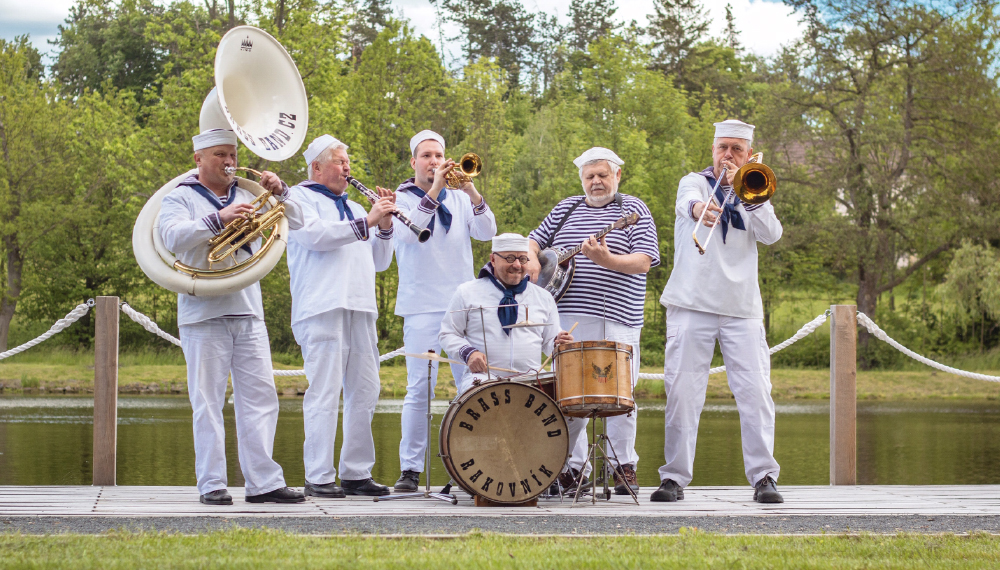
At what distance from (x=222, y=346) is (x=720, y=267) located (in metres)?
2.97

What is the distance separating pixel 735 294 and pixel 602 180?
3.69 ft

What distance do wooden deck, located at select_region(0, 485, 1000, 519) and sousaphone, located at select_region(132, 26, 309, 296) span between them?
3.94 feet

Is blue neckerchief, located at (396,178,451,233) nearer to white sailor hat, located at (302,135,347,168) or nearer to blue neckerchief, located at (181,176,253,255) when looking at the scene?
white sailor hat, located at (302,135,347,168)

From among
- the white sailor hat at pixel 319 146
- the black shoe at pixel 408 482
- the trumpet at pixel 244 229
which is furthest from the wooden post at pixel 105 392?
the black shoe at pixel 408 482

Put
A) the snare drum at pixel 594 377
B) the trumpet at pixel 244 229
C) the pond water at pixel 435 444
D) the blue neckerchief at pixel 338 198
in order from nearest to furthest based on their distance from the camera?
the snare drum at pixel 594 377
the trumpet at pixel 244 229
the blue neckerchief at pixel 338 198
the pond water at pixel 435 444

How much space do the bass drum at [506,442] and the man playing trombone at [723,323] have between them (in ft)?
3.20

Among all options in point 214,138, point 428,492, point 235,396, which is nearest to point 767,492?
point 428,492

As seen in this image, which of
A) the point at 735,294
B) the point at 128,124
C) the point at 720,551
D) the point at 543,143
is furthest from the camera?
the point at 543,143

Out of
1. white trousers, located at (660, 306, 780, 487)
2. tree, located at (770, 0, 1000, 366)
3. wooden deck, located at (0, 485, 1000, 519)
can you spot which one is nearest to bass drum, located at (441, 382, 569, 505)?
wooden deck, located at (0, 485, 1000, 519)

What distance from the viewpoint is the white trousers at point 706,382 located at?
6.62m

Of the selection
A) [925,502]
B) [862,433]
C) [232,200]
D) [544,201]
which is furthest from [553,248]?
[544,201]

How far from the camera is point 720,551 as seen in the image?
454 centimetres

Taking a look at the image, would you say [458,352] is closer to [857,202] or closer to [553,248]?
[553,248]

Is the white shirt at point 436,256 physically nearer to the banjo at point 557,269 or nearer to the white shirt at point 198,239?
the banjo at point 557,269
